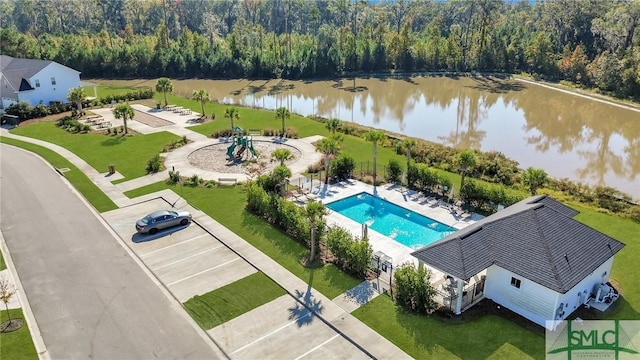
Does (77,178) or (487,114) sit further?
(487,114)

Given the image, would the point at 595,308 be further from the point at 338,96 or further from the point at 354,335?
the point at 338,96

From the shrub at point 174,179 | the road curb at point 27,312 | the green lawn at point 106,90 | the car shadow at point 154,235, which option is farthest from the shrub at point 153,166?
the green lawn at point 106,90

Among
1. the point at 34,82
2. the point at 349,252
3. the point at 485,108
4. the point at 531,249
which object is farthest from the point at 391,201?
the point at 34,82

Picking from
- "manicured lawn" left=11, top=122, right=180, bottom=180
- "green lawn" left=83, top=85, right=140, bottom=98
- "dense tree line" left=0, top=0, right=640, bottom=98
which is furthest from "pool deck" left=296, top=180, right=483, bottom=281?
"dense tree line" left=0, top=0, right=640, bottom=98

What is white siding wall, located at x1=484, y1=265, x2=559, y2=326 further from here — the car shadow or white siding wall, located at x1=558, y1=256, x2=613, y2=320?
the car shadow

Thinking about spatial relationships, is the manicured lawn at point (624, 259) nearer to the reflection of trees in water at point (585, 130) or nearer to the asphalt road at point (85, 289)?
the reflection of trees in water at point (585, 130)

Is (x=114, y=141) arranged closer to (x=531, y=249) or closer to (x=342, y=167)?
(x=342, y=167)
